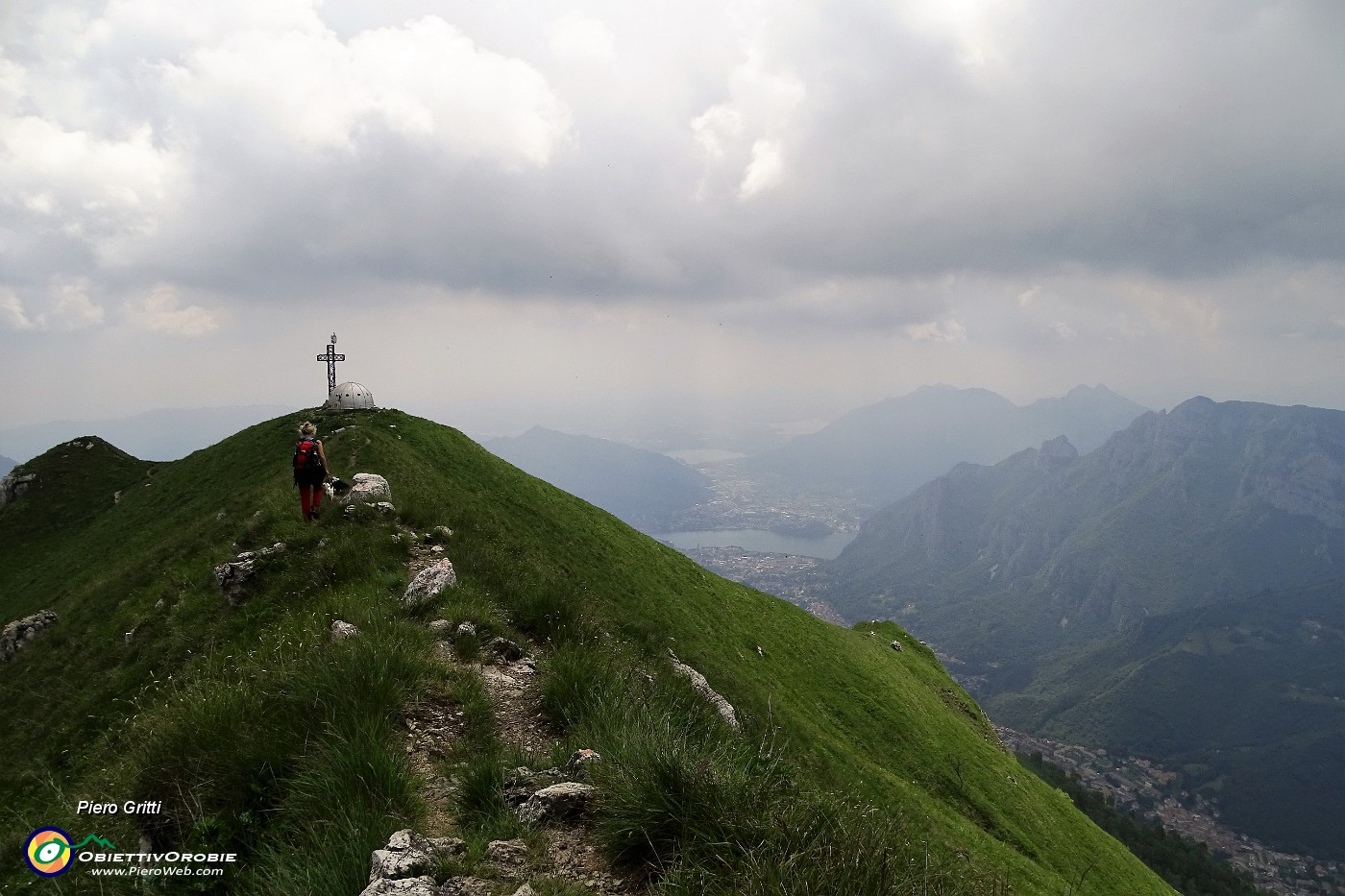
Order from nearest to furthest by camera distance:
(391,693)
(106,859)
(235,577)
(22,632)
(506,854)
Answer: (506,854) < (106,859) < (391,693) < (235,577) < (22,632)

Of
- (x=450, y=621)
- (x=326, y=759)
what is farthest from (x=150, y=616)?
(x=326, y=759)

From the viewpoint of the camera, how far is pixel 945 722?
1534 inches

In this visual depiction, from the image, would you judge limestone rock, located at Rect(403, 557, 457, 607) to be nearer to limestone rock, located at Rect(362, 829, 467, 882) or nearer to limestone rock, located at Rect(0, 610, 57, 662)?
limestone rock, located at Rect(362, 829, 467, 882)

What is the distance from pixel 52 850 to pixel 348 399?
48949 mm

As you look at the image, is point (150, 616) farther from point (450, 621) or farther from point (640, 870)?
point (640, 870)

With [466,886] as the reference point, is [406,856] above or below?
above

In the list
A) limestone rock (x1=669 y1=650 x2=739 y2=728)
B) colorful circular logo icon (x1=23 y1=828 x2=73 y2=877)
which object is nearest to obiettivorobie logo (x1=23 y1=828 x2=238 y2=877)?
colorful circular logo icon (x1=23 y1=828 x2=73 y2=877)

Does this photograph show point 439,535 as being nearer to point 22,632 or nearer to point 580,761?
point 580,761

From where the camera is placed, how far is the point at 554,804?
558cm

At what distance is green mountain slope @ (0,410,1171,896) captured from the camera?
5.16 meters

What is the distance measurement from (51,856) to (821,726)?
1136 inches

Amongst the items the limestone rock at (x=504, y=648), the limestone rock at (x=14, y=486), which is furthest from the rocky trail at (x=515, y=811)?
the limestone rock at (x=14, y=486)

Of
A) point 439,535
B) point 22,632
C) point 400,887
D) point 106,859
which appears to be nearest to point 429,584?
point 439,535

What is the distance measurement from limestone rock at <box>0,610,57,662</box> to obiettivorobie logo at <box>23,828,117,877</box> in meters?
28.8
